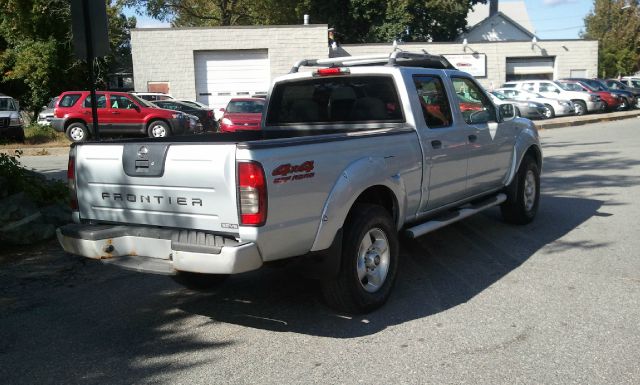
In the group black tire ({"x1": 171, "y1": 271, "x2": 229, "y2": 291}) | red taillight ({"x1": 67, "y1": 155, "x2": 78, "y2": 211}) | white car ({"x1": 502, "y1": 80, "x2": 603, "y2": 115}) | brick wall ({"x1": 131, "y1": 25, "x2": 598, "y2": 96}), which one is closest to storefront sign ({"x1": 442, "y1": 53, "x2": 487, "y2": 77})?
white car ({"x1": 502, "y1": 80, "x2": 603, "y2": 115})

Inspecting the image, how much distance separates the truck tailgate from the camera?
3982 mm

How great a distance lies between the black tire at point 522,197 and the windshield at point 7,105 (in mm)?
20191

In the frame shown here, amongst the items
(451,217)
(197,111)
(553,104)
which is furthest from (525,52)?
(451,217)

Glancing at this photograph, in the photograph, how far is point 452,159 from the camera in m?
5.92

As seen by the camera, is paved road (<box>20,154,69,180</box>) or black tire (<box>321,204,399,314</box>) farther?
paved road (<box>20,154,69,180</box>)

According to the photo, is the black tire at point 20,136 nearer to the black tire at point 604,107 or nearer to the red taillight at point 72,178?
the red taillight at point 72,178

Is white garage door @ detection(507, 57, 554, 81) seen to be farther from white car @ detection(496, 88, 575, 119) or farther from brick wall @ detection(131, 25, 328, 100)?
brick wall @ detection(131, 25, 328, 100)

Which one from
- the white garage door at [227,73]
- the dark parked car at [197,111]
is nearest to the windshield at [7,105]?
the dark parked car at [197,111]

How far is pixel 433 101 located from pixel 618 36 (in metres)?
62.1

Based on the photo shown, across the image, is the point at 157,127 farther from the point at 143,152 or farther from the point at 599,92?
the point at 599,92

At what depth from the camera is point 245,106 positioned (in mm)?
21500

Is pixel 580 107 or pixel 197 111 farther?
pixel 580 107

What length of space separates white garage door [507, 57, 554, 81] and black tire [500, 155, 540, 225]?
107 feet

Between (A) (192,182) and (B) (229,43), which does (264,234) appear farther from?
(B) (229,43)
